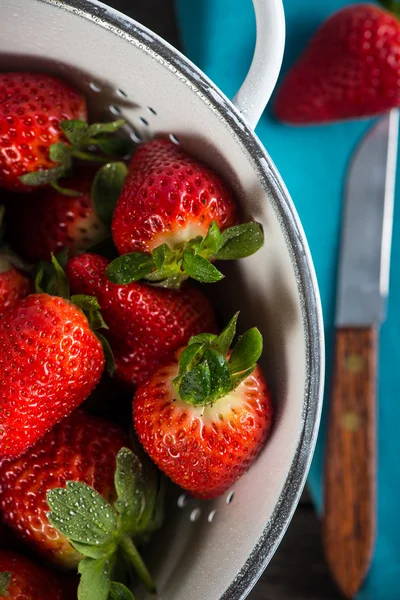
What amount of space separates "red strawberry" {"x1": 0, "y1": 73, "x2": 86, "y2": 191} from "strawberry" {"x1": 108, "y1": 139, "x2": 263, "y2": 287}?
0.08 m

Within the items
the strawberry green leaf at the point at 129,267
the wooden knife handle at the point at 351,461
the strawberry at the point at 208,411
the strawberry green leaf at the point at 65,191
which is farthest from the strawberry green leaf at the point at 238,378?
the wooden knife handle at the point at 351,461

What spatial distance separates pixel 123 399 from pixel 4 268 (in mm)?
162

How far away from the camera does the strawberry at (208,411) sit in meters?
0.51

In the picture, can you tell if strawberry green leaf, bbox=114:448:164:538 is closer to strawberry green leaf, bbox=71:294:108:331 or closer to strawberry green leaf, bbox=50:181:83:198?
strawberry green leaf, bbox=71:294:108:331

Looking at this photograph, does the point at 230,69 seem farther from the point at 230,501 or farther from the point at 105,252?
the point at 230,501

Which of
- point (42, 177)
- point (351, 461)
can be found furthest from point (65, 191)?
point (351, 461)

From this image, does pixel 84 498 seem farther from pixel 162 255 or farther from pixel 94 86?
pixel 94 86

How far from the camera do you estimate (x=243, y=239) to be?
540 mm

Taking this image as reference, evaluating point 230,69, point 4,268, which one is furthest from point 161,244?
point 230,69

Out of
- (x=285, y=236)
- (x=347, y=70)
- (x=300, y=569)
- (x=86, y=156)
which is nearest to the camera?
(x=285, y=236)

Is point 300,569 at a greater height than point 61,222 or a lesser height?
lesser

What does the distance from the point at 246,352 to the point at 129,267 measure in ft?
0.36

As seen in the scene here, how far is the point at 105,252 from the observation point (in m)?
0.63

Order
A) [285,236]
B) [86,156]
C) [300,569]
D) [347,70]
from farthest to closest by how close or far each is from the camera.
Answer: [300,569] < [347,70] < [86,156] < [285,236]
